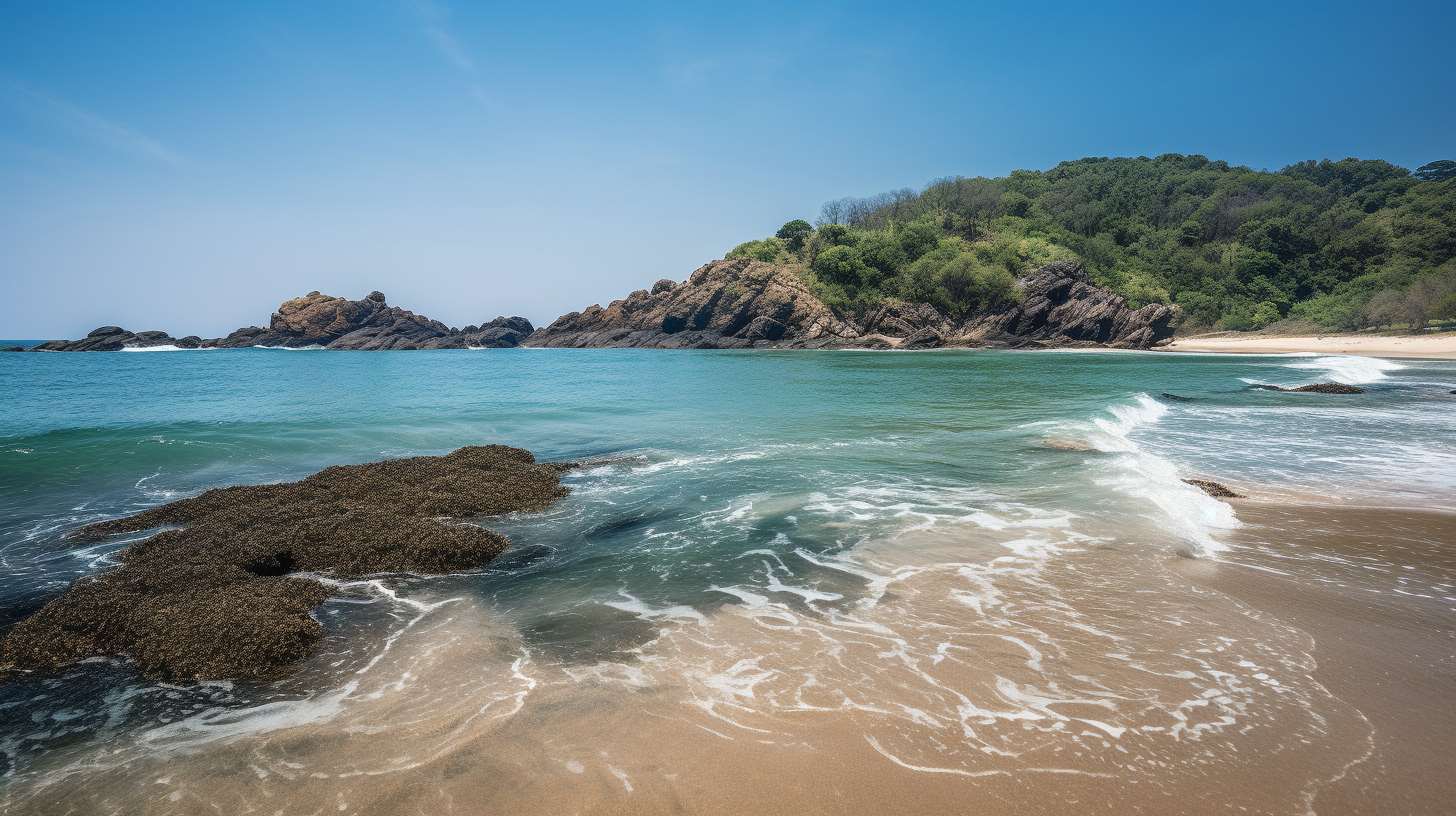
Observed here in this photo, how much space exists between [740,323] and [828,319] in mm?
14027

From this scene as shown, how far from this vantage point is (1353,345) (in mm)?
66438

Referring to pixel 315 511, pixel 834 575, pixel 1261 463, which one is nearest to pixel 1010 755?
pixel 834 575

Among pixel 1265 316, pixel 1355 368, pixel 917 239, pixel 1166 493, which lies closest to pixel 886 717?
pixel 1166 493

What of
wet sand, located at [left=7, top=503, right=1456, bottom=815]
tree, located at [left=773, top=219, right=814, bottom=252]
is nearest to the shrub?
tree, located at [left=773, top=219, right=814, bottom=252]

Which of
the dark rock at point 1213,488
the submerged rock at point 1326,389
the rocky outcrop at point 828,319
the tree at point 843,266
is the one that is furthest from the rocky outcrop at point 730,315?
the dark rock at point 1213,488

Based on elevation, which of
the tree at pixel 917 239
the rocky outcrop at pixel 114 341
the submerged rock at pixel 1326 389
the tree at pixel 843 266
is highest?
the tree at pixel 917 239

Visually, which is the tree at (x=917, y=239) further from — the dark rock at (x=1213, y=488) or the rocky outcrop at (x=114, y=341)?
the rocky outcrop at (x=114, y=341)

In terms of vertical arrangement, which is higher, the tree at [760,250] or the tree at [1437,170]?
the tree at [1437,170]

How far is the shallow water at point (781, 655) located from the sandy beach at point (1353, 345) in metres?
59.6

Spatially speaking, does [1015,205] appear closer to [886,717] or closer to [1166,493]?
[1166,493]

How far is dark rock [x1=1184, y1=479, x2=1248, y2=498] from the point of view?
35.3 ft

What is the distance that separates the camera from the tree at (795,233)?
411 ft

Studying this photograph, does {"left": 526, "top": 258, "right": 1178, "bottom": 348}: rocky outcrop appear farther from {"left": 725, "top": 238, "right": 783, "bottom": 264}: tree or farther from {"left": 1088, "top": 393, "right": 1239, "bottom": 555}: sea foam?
{"left": 1088, "top": 393, "right": 1239, "bottom": 555}: sea foam

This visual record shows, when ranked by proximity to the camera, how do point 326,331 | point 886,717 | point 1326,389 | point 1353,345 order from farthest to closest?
point 326,331
point 1353,345
point 1326,389
point 886,717
